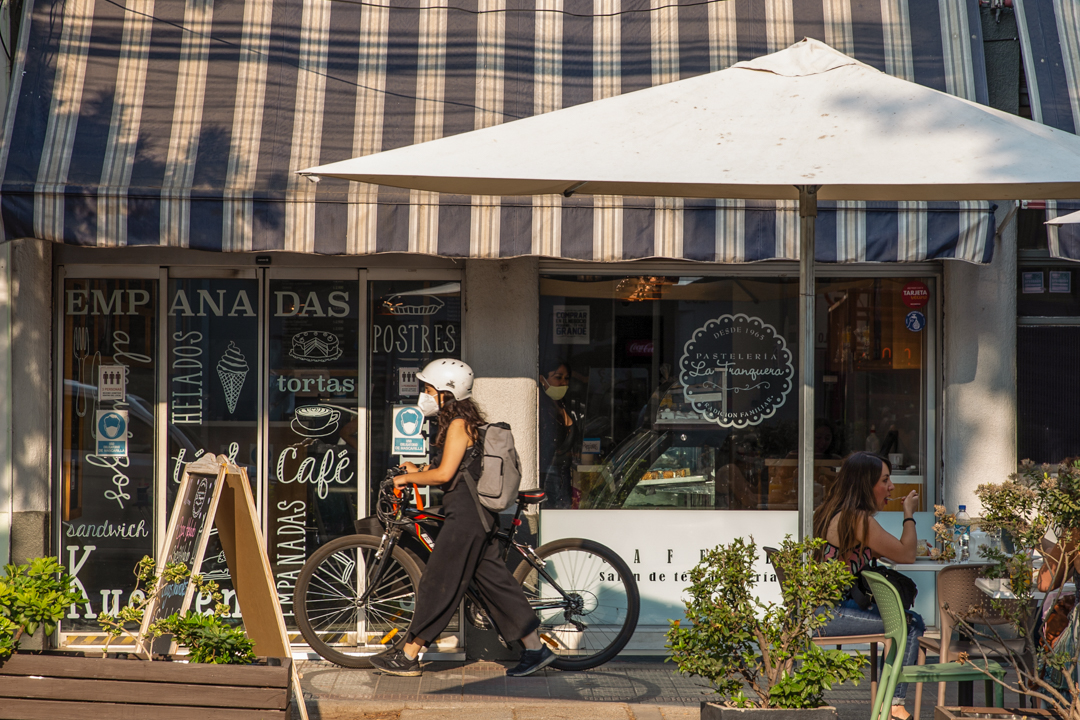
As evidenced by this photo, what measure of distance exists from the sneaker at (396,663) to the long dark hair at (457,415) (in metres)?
1.27

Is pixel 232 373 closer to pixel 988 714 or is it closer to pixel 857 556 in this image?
pixel 857 556

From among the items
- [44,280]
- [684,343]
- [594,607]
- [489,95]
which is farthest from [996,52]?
[44,280]

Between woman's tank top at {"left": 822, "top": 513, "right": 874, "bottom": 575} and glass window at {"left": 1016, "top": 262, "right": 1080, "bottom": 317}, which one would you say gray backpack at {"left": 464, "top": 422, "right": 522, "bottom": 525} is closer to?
woman's tank top at {"left": 822, "top": 513, "right": 874, "bottom": 575}

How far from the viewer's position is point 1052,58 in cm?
646

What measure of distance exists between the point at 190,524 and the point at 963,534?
163 inches

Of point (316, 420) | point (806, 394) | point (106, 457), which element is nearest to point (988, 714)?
point (806, 394)

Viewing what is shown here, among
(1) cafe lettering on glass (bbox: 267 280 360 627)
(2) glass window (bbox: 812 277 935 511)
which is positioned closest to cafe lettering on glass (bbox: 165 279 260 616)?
(1) cafe lettering on glass (bbox: 267 280 360 627)

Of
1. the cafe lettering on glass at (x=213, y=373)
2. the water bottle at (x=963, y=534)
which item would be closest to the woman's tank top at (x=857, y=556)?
the water bottle at (x=963, y=534)

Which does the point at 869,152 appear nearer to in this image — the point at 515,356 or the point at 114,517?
the point at 515,356

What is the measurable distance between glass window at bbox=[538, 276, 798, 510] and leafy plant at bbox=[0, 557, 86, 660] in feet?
11.8

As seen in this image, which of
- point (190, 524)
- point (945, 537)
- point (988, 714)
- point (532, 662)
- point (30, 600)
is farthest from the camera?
point (532, 662)

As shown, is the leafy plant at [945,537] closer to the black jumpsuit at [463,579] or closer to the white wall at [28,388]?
the black jumpsuit at [463,579]

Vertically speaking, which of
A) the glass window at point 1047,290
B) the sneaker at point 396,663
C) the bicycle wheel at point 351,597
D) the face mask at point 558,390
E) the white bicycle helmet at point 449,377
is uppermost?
the glass window at point 1047,290

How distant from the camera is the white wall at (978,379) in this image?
6.69 meters
